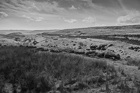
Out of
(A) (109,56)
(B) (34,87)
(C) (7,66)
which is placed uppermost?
(C) (7,66)

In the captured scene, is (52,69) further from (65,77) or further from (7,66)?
(7,66)

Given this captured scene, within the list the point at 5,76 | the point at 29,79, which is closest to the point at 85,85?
the point at 29,79

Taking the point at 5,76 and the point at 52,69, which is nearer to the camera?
the point at 5,76

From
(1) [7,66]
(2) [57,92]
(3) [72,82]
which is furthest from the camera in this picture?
(1) [7,66]

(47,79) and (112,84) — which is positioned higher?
(47,79)

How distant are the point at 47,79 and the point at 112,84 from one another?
285cm

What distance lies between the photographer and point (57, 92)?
12.6ft

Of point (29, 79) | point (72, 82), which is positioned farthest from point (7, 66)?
point (72, 82)

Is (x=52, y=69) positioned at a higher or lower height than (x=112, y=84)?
higher

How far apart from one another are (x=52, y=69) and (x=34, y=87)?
5.13 feet

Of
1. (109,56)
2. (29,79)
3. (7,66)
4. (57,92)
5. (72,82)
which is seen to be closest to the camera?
(57,92)

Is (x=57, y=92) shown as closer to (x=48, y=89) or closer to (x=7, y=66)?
(x=48, y=89)

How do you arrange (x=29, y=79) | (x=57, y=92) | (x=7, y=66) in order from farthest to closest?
1. (x=7, y=66)
2. (x=29, y=79)
3. (x=57, y=92)

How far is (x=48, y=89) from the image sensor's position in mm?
4051
